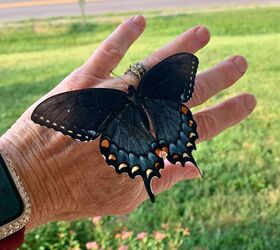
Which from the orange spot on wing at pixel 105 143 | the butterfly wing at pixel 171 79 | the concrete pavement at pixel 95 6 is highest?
the butterfly wing at pixel 171 79

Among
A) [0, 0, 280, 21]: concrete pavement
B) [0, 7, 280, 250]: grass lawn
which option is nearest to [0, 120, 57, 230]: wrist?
[0, 7, 280, 250]: grass lawn

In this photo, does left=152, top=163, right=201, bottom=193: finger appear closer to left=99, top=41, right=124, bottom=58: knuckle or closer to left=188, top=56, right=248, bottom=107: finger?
left=188, top=56, right=248, bottom=107: finger

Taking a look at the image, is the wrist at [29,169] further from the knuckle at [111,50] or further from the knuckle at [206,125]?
the knuckle at [206,125]

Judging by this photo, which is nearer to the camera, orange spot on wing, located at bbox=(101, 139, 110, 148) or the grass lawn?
orange spot on wing, located at bbox=(101, 139, 110, 148)


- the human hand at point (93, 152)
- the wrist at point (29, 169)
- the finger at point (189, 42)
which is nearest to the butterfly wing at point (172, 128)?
the human hand at point (93, 152)

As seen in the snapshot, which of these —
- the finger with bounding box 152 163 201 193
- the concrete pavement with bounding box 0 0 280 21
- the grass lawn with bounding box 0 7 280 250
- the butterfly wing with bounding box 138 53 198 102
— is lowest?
the concrete pavement with bounding box 0 0 280 21

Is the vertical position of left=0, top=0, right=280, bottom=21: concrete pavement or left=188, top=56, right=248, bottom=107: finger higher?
left=188, top=56, right=248, bottom=107: finger

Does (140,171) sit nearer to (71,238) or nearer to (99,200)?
(99,200)
